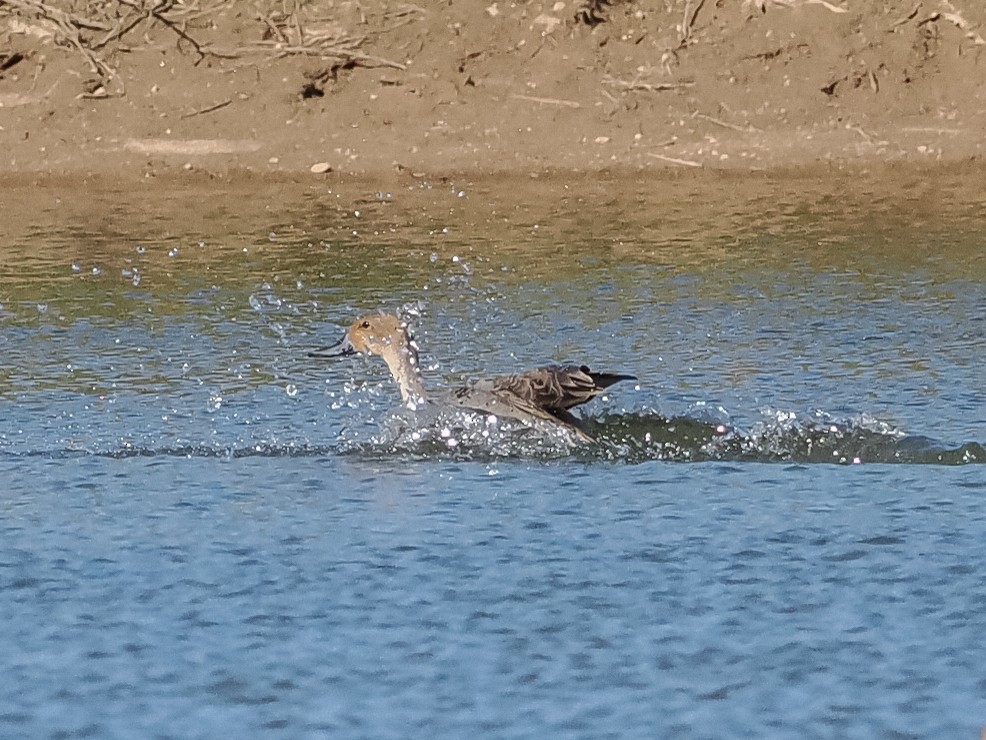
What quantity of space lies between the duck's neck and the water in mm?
171

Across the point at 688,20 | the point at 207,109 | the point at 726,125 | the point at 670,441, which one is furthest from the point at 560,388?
the point at 688,20

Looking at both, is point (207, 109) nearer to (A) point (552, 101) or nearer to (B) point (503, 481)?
(A) point (552, 101)

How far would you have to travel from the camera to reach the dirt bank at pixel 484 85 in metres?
15.9

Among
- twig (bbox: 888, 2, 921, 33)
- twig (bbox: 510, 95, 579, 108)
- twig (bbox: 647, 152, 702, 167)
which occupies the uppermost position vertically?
twig (bbox: 888, 2, 921, 33)

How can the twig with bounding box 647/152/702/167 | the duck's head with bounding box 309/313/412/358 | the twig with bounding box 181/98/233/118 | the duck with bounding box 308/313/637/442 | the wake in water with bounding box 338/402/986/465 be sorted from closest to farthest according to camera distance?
1. the wake in water with bounding box 338/402/986/465
2. the duck with bounding box 308/313/637/442
3. the duck's head with bounding box 309/313/412/358
4. the twig with bounding box 647/152/702/167
5. the twig with bounding box 181/98/233/118

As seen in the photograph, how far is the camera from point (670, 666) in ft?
20.0

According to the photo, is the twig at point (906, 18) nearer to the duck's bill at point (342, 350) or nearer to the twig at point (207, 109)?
the twig at point (207, 109)

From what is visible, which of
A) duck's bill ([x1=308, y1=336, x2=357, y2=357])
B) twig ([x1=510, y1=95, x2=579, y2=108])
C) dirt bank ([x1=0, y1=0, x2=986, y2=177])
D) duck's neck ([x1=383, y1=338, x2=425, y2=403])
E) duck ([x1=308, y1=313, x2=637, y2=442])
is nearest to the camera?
duck ([x1=308, y1=313, x2=637, y2=442])

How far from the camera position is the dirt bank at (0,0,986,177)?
15930 mm

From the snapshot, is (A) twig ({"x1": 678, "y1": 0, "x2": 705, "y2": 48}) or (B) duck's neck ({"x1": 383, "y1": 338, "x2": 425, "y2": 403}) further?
(A) twig ({"x1": 678, "y1": 0, "x2": 705, "y2": 48})

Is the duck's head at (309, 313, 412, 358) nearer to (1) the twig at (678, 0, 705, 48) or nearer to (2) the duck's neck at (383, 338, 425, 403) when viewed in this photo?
(2) the duck's neck at (383, 338, 425, 403)

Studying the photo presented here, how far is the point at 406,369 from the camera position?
953 centimetres

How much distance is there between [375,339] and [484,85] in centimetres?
712

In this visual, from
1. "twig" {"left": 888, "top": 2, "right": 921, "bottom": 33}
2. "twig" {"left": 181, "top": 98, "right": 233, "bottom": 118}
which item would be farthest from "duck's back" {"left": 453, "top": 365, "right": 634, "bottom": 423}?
"twig" {"left": 888, "top": 2, "right": 921, "bottom": 33}
